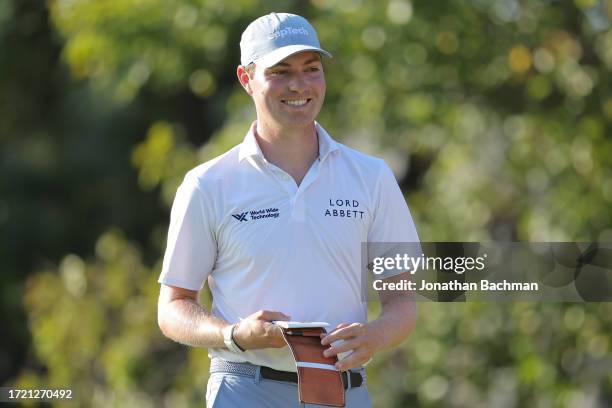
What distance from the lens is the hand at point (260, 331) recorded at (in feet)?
10.9

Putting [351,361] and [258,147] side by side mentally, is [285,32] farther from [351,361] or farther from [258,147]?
[351,361]

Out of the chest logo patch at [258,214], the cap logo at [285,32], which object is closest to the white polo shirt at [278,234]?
the chest logo patch at [258,214]

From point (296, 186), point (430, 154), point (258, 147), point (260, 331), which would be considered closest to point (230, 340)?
point (260, 331)

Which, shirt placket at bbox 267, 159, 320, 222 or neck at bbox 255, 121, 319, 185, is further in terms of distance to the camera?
neck at bbox 255, 121, 319, 185

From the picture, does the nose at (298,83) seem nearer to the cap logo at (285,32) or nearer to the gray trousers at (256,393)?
the cap logo at (285,32)

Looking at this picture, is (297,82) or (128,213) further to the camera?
(128,213)

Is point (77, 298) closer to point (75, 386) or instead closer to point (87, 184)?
point (75, 386)

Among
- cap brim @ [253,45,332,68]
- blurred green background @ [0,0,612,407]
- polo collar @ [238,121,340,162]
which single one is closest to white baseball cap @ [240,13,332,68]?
cap brim @ [253,45,332,68]

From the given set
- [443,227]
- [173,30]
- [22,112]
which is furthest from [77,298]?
[22,112]

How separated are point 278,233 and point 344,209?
223mm

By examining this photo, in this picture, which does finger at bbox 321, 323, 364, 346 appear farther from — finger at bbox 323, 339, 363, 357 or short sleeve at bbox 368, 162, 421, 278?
short sleeve at bbox 368, 162, 421, 278

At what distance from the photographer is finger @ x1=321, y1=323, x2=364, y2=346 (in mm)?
3350

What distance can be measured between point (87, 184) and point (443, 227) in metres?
6.06

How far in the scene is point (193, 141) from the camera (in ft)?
40.9
